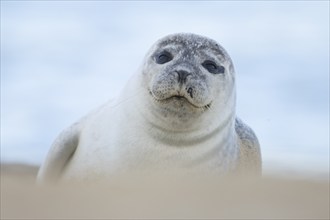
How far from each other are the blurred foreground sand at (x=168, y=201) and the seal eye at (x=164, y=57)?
8.53 feet

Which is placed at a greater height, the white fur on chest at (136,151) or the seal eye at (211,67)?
the seal eye at (211,67)

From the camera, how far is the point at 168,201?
2156 millimetres

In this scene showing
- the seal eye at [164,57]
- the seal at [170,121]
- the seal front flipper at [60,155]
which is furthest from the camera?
the seal front flipper at [60,155]

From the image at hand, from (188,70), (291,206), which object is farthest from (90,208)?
(188,70)

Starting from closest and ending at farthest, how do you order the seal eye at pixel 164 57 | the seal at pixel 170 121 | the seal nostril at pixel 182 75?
the seal nostril at pixel 182 75 < the seal at pixel 170 121 < the seal eye at pixel 164 57

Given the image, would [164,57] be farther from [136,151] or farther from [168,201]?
[168,201]

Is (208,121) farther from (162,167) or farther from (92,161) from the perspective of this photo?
(92,161)

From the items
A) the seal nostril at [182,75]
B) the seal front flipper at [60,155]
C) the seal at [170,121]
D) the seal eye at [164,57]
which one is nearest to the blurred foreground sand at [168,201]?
the seal nostril at [182,75]

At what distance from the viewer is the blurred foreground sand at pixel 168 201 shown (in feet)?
6.37

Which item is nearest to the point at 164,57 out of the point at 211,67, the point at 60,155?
the point at 211,67

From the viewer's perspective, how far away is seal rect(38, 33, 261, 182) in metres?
5.01

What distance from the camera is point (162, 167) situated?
5.20m

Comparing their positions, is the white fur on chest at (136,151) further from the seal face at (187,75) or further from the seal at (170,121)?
the seal face at (187,75)

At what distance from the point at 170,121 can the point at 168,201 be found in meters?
3.02
